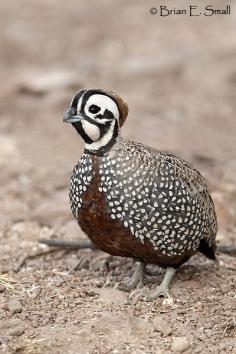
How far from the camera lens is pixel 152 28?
13.7 meters

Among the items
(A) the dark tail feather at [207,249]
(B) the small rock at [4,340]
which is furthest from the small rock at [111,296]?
(B) the small rock at [4,340]

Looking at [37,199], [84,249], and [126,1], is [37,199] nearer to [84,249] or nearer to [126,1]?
[84,249]

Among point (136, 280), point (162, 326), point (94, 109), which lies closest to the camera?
point (162, 326)

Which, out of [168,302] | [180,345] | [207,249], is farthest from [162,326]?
[207,249]

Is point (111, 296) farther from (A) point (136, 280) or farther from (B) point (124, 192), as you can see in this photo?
(B) point (124, 192)

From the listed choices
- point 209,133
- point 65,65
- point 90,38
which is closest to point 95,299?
point 209,133

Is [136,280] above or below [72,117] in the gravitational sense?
below

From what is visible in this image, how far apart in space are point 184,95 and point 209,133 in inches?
53.4

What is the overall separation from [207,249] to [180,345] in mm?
1295

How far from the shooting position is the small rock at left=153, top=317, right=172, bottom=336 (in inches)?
212

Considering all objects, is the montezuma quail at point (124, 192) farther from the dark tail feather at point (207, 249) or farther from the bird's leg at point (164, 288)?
the dark tail feather at point (207, 249)

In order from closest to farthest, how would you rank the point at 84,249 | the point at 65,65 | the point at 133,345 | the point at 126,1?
1. the point at 133,345
2. the point at 84,249
3. the point at 65,65
4. the point at 126,1

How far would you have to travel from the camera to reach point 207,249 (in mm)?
6324

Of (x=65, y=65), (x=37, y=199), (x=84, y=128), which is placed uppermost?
(x=65, y=65)
